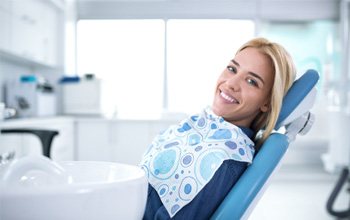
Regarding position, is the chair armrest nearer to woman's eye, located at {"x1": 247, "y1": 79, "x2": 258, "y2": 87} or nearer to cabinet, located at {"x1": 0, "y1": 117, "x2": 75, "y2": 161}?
woman's eye, located at {"x1": 247, "y1": 79, "x2": 258, "y2": 87}

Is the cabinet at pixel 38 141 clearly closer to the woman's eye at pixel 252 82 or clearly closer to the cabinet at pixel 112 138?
the cabinet at pixel 112 138

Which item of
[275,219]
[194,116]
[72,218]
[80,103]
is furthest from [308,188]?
[72,218]

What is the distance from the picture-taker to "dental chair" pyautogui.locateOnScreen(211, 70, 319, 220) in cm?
89

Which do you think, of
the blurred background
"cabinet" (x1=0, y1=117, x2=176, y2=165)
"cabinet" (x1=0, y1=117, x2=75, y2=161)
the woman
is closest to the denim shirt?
the woman

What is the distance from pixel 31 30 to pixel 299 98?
272 centimetres

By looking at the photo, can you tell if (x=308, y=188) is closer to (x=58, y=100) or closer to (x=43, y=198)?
(x=58, y=100)

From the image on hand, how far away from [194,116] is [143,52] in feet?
9.93

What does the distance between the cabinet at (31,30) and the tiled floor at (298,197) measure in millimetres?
2149

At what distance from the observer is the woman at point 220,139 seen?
922 mm

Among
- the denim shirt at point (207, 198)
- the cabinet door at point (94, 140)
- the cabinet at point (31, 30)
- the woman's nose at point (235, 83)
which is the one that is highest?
the cabinet at point (31, 30)

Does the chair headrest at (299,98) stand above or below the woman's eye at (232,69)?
below

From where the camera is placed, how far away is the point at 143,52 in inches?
161

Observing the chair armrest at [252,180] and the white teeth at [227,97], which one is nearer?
the chair armrest at [252,180]

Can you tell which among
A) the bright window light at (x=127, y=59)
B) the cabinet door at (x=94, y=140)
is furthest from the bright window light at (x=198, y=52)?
the cabinet door at (x=94, y=140)
